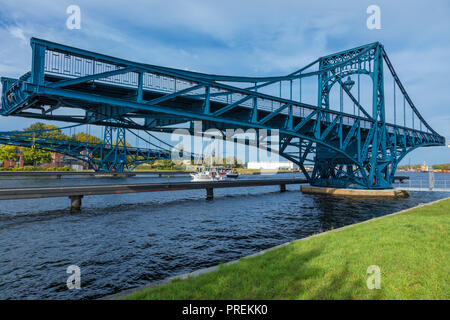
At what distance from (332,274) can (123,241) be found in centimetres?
1180

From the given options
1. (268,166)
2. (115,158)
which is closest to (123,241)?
(115,158)

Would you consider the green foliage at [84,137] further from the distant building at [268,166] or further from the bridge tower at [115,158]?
the distant building at [268,166]

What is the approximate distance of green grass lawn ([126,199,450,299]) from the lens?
5.06 m

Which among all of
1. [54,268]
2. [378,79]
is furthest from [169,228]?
[378,79]

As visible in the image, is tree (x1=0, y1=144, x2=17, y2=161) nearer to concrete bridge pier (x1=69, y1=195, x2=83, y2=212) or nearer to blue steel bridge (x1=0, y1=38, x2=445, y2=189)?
blue steel bridge (x1=0, y1=38, x2=445, y2=189)

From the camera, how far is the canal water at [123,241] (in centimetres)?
915

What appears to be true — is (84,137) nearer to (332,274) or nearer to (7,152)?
(7,152)

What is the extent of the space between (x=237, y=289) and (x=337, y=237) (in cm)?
616

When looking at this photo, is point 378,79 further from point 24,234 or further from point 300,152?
point 24,234

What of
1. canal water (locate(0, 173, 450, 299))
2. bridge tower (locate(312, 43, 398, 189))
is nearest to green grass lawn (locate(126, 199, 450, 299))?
canal water (locate(0, 173, 450, 299))

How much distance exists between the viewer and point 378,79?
134ft

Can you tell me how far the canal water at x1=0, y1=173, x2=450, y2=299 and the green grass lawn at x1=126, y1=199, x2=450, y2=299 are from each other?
3.87m

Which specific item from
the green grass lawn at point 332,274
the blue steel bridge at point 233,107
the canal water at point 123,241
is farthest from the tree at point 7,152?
the green grass lawn at point 332,274

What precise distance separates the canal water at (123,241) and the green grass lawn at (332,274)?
387 centimetres
